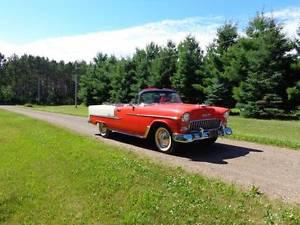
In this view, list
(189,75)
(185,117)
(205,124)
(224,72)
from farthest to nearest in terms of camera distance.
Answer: (189,75) < (224,72) < (205,124) < (185,117)

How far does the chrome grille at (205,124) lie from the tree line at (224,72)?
1592 cm

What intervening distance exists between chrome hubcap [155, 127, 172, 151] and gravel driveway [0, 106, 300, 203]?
24cm

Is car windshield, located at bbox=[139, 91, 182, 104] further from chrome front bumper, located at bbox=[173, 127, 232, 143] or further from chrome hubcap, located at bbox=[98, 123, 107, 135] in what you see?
chrome hubcap, located at bbox=[98, 123, 107, 135]

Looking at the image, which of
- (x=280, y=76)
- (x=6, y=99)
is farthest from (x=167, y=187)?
(x=6, y=99)

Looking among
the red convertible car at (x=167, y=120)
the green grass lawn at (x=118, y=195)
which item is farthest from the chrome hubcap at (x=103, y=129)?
the green grass lawn at (x=118, y=195)

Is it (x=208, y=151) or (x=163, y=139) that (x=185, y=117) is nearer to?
(x=163, y=139)

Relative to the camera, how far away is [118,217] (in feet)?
19.6

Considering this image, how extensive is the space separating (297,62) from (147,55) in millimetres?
23048

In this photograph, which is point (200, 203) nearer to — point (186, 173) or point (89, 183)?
point (186, 173)

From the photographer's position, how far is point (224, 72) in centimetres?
3002

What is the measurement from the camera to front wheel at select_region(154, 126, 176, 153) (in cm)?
993

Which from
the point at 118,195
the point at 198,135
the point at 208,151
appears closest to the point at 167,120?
the point at 198,135

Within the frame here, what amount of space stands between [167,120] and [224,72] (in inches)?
838

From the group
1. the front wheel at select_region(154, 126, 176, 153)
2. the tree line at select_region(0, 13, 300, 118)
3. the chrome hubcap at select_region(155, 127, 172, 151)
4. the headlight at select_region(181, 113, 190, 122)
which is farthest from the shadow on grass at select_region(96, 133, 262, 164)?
the tree line at select_region(0, 13, 300, 118)
